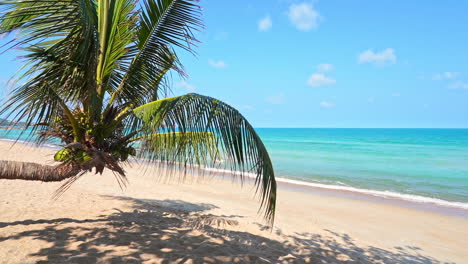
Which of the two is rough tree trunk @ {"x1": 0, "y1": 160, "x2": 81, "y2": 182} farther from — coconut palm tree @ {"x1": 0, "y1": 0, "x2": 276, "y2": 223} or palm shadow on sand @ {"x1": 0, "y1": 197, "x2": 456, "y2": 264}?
palm shadow on sand @ {"x1": 0, "y1": 197, "x2": 456, "y2": 264}

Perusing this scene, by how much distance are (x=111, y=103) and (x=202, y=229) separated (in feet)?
9.97

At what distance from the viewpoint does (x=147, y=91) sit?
4754mm

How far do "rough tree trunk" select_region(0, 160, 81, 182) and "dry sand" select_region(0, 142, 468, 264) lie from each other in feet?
3.22

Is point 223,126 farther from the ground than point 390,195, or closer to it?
farther from the ground

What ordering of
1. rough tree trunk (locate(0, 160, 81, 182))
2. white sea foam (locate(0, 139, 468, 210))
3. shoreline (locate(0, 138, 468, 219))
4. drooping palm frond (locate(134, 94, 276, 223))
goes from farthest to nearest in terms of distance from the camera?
white sea foam (locate(0, 139, 468, 210)), shoreline (locate(0, 138, 468, 219)), rough tree trunk (locate(0, 160, 81, 182)), drooping palm frond (locate(134, 94, 276, 223))

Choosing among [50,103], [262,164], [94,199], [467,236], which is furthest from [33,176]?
[467,236]

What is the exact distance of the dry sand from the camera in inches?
163

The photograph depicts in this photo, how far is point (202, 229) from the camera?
5723mm

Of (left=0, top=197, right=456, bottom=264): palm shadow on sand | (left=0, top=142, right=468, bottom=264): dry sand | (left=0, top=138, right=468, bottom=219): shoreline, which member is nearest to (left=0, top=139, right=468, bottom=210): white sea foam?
(left=0, top=138, right=468, bottom=219): shoreline

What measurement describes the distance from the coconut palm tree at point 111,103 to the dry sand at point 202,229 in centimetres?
111

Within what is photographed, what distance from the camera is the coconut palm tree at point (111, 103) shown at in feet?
10.3

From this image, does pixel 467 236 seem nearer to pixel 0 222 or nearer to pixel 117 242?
pixel 117 242

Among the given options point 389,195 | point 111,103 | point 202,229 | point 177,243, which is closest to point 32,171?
point 111,103

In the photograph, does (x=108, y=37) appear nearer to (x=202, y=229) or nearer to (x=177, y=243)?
(x=177, y=243)
